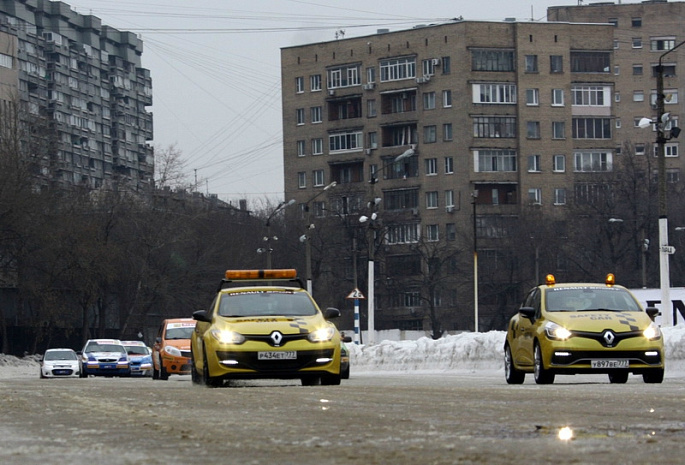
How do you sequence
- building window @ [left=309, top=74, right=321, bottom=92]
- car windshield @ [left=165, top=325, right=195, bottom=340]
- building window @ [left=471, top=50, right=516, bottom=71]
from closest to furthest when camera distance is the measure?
1. car windshield @ [left=165, top=325, right=195, bottom=340]
2. building window @ [left=471, top=50, right=516, bottom=71]
3. building window @ [left=309, top=74, right=321, bottom=92]

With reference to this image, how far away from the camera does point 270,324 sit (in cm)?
1911

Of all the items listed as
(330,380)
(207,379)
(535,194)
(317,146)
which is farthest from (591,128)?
(207,379)

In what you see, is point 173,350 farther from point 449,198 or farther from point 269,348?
point 449,198

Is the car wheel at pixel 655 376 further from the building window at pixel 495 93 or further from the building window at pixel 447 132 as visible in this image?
the building window at pixel 447 132

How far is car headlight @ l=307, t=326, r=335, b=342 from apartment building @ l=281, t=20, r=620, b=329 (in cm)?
9106

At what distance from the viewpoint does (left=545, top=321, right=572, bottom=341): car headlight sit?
20.3 m

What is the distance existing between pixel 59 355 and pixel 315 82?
235 feet

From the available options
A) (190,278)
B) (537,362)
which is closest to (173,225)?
(190,278)

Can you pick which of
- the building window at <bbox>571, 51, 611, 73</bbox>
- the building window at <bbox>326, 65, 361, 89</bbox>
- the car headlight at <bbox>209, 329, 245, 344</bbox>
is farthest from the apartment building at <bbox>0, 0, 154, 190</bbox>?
the car headlight at <bbox>209, 329, 245, 344</bbox>

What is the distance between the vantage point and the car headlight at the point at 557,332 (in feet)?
66.6

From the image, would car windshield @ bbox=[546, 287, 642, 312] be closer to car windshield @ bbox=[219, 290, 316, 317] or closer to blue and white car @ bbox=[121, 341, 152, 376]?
car windshield @ bbox=[219, 290, 316, 317]

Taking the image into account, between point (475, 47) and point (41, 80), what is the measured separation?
50.6m

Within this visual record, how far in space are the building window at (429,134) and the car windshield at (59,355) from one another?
218 ft

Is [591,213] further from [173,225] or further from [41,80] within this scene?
[41,80]
